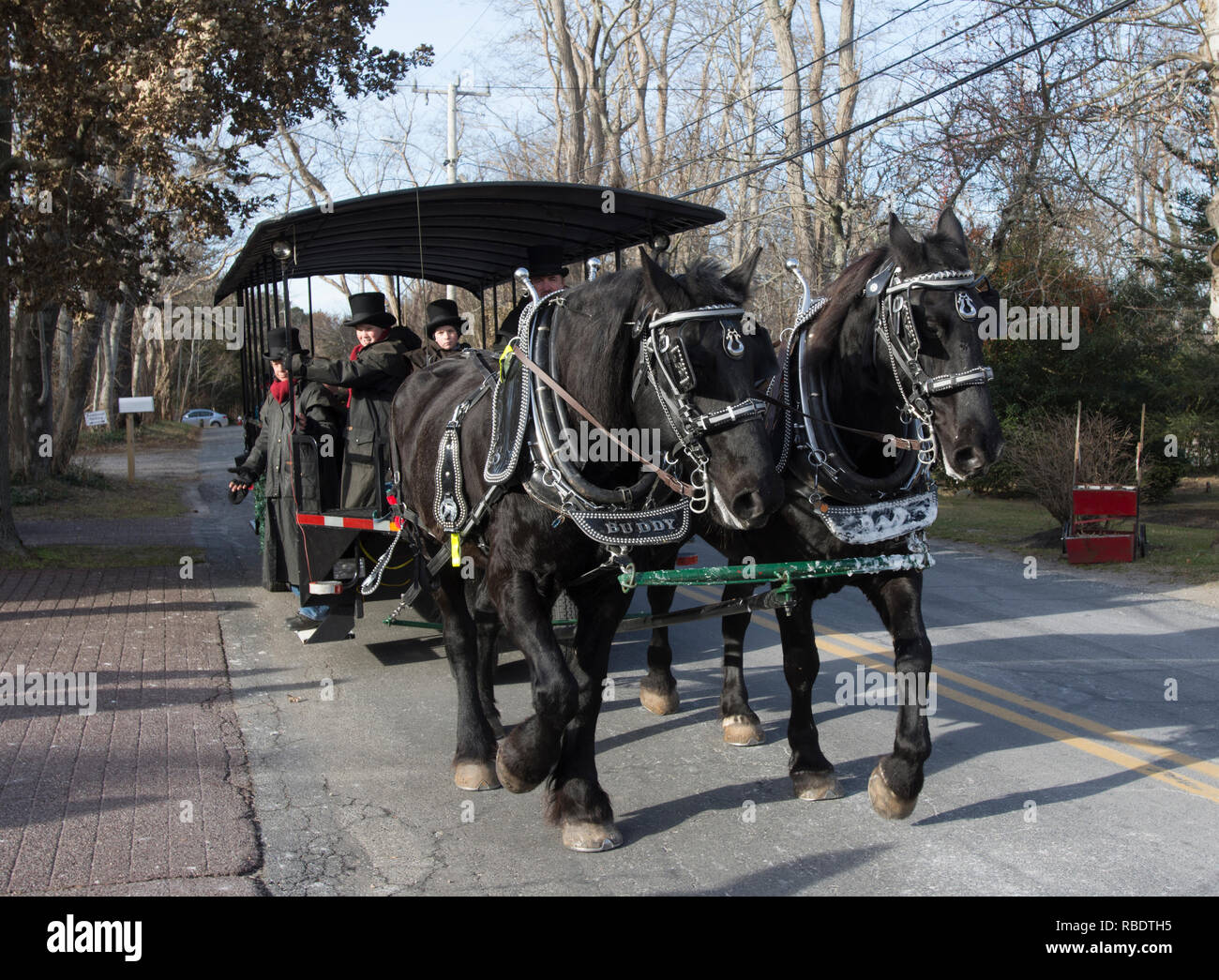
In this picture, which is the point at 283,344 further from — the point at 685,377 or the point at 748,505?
the point at 748,505

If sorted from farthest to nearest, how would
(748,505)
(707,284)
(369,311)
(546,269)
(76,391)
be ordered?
(76,391)
(369,311)
(546,269)
(707,284)
(748,505)

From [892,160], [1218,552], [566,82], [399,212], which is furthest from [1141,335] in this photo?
[399,212]

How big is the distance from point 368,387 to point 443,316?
830 millimetres

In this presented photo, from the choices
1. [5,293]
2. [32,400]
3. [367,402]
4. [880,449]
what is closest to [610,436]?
[880,449]

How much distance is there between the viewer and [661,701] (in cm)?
633

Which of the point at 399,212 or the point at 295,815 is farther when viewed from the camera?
the point at 399,212

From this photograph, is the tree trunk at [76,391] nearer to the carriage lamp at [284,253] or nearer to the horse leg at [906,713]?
the carriage lamp at [284,253]

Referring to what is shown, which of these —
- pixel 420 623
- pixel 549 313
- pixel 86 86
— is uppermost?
pixel 86 86

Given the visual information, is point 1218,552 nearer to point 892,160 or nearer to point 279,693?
point 892,160

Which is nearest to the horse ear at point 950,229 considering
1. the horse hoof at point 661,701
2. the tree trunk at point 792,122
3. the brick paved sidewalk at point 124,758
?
the horse hoof at point 661,701

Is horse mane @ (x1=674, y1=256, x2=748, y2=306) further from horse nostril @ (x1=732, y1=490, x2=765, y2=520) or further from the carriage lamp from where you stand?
the carriage lamp

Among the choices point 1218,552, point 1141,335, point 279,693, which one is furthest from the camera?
point 1141,335

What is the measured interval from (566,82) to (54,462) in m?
14.3

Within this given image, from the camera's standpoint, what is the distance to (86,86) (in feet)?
33.7
